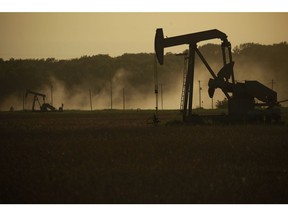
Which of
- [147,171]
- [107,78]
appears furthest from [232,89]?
[107,78]

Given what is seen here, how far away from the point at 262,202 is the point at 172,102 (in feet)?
319

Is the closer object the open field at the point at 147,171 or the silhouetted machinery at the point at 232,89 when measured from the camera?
the open field at the point at 147,171

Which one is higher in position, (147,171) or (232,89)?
(232,89)

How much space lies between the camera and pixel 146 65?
347ft

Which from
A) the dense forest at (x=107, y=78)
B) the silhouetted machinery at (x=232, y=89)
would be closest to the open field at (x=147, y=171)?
the silhouetted machinery at (x=232, y=89)

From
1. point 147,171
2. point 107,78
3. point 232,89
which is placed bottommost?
point 147,171

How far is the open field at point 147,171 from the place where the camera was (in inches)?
321

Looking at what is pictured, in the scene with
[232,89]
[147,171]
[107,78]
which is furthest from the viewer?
[107,78]

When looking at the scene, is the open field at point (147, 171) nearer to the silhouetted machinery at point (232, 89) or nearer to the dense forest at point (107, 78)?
the silhouetted machinery at point (232, 89)

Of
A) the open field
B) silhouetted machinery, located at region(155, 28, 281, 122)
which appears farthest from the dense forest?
the open field

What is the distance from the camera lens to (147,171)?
392 inches

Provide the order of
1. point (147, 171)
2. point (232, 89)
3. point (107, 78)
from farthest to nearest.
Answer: point (107, 78)
point (232, 89)
point (147, 171)

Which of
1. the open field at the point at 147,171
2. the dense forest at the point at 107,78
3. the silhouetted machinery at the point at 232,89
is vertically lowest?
the open field at the point at 147,171

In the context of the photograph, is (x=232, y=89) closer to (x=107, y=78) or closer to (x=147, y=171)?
(x=147, y=171)
